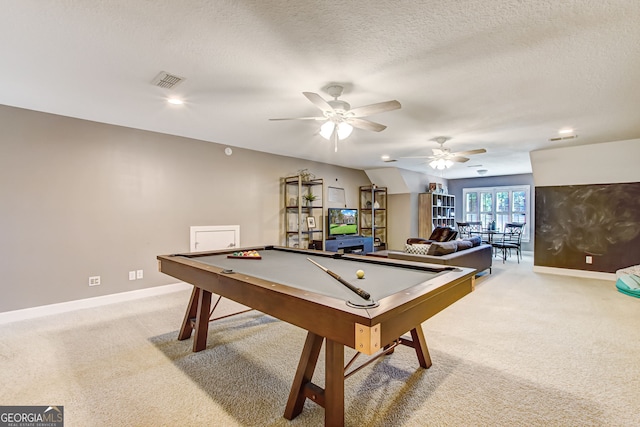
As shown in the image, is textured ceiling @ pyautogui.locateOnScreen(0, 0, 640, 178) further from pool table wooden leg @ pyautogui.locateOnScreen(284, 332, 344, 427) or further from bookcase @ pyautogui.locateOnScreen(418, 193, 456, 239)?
bookcase @ pyautogui.locateOnScreen(418, 193, 456, 239)

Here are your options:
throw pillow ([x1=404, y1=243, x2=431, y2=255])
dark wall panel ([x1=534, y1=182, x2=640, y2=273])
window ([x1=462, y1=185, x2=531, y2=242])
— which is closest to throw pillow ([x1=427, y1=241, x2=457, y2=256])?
throw pillow ([x1=404, y1=243, x2=431, y2=255])

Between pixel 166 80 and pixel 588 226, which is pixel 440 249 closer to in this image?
pixel 588 226

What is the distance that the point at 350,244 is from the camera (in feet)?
21.6

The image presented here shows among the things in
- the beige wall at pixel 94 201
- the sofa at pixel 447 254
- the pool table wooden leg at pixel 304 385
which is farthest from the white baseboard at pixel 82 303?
the sofa at pixel 447 254

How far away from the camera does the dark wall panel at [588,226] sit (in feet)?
15.7

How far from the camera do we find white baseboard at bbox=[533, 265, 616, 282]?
498 centimetres

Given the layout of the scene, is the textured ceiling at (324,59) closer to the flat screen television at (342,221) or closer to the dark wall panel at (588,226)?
the dark wall panel at (588,226)

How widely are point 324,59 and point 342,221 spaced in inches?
194

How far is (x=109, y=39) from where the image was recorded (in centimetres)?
195

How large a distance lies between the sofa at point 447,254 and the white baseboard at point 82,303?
3491 mm

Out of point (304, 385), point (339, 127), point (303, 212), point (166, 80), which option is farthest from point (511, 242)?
point (166, 80)

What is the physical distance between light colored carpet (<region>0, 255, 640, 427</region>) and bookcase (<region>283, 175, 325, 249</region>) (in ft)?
9.14

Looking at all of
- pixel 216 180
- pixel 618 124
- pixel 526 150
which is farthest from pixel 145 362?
pixel 526 150

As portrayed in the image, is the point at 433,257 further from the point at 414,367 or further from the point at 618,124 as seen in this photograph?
the point at 618,124
